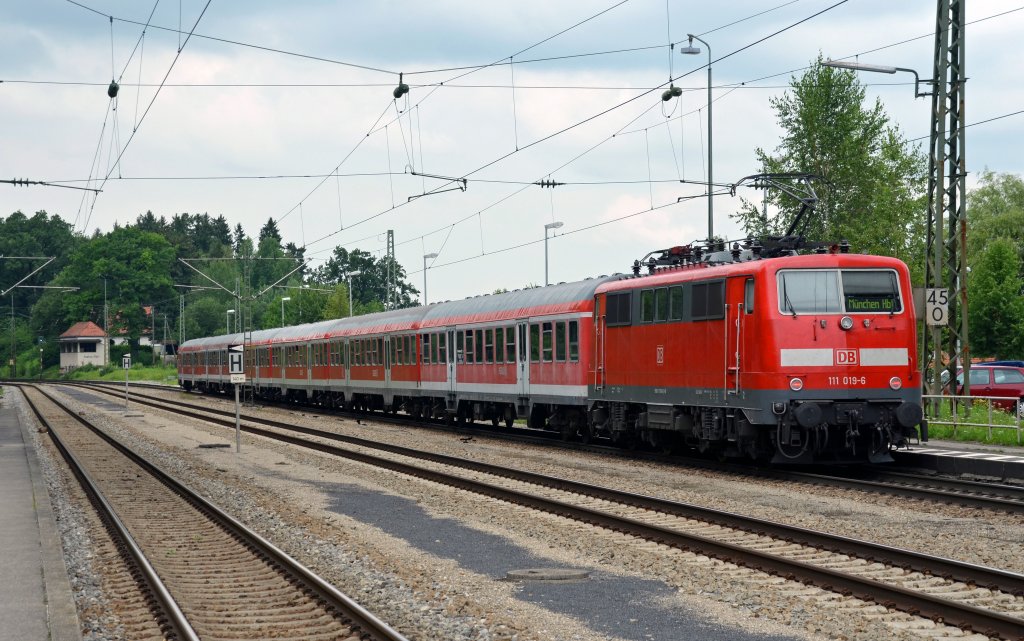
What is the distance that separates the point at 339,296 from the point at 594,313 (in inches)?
3537

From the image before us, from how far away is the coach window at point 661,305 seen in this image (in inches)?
882

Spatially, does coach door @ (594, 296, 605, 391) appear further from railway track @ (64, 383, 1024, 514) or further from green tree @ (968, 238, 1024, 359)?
green tree @ (968, 238, 1024, 359)

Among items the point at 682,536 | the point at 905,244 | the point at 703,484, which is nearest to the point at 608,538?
the point at 682,536

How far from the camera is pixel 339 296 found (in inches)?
4483

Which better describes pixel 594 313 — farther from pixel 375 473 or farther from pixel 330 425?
pixel 330 425

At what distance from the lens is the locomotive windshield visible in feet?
63.3

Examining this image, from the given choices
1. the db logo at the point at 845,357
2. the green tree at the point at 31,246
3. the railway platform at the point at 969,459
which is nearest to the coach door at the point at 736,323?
the db logo at the point at 845,357

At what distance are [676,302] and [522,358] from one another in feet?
30.5

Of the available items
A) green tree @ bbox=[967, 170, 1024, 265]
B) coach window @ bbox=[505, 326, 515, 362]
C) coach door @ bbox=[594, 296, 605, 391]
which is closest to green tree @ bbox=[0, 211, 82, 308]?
green tree @ bbox=[967, 170, 1024, 265]

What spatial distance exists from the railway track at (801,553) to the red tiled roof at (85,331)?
131 metres

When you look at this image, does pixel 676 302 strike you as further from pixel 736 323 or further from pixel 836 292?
pixel 836 292

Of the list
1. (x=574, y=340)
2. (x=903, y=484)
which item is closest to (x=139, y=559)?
(x=903, y=484)

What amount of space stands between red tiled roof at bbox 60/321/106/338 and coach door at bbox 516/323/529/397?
120 metres

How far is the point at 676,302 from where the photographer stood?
72.1 ft
